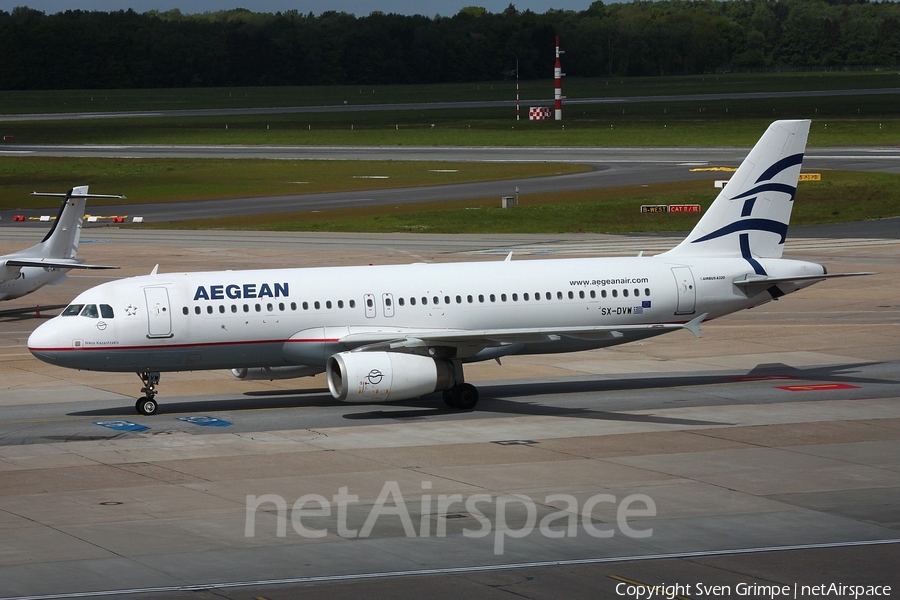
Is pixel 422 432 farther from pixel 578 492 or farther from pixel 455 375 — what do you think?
pixel 578 492

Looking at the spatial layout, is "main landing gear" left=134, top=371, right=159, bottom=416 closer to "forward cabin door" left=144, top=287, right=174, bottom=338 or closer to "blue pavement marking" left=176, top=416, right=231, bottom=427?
"blue pavement marking" left=176, top=416, right=231, bottom=427

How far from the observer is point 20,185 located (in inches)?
4390

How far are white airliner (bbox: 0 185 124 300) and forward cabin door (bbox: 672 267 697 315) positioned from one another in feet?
85.2

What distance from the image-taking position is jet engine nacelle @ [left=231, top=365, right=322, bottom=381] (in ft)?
124

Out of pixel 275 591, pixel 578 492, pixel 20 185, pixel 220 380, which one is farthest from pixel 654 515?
pixel 20 185

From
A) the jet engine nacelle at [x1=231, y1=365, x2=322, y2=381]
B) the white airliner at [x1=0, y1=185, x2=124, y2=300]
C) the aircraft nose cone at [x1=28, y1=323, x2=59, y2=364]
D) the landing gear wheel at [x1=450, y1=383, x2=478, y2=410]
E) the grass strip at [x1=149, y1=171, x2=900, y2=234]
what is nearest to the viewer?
the aircraft nose cone at [x1=28, y1=323, x2=59, y2=364]

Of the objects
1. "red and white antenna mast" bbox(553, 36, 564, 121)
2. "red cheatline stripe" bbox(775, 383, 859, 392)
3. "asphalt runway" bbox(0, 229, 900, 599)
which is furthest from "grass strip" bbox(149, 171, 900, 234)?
"red and white antenna mast" bbox(553, 36, 564, 121)

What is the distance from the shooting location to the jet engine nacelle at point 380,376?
3416cm

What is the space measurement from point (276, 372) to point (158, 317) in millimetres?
4310

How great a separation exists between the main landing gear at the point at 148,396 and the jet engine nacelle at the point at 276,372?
9.11 ft

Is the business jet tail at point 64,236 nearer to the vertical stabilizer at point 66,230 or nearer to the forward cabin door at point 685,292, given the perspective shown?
the vertical stabilizer at point 66,230

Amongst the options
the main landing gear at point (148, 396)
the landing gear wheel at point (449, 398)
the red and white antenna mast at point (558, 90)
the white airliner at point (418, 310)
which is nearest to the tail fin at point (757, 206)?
the white airliner at point (418, 310)

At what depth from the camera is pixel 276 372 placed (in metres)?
38.0

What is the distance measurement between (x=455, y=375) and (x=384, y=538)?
12654 millimetres
